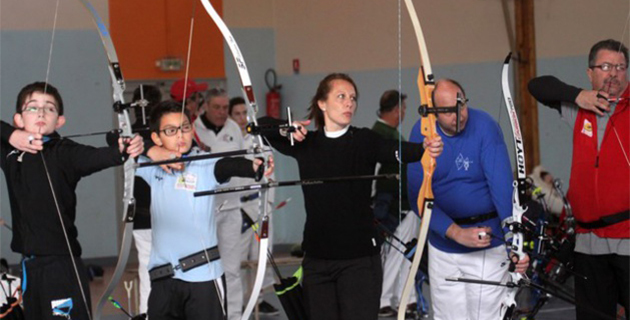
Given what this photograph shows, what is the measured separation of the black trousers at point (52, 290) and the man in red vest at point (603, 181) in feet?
5.36

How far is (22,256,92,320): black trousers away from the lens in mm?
3170

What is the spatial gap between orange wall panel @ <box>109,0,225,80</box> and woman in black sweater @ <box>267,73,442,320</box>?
3.50 metres

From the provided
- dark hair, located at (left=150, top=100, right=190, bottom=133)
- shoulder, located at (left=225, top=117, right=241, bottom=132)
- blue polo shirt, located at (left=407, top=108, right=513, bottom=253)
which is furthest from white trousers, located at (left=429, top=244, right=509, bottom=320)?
shoulder, located at (left=225, top=117, right=241, bottom=132)

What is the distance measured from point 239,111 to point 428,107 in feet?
8.80

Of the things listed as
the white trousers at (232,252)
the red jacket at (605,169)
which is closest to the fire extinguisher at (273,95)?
the white trousers at (232,252)

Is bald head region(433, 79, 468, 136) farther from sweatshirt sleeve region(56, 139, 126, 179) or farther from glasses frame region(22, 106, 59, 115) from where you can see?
glasses frame region(22, 106, 59, 115)

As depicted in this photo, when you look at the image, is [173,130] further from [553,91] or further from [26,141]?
[553,91]

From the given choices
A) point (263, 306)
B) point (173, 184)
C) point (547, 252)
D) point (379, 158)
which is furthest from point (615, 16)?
point (173, 184)

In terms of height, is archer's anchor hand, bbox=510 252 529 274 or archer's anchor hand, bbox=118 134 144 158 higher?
archer's anchor hand, bbox=118 134 144 158

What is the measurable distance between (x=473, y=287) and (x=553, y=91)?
718mm

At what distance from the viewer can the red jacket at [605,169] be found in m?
3.26

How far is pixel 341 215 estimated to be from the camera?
3.14 meters

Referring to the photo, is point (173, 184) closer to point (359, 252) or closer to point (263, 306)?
point (359, 252)

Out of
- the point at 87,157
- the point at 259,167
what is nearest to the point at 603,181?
the point at 259,167
